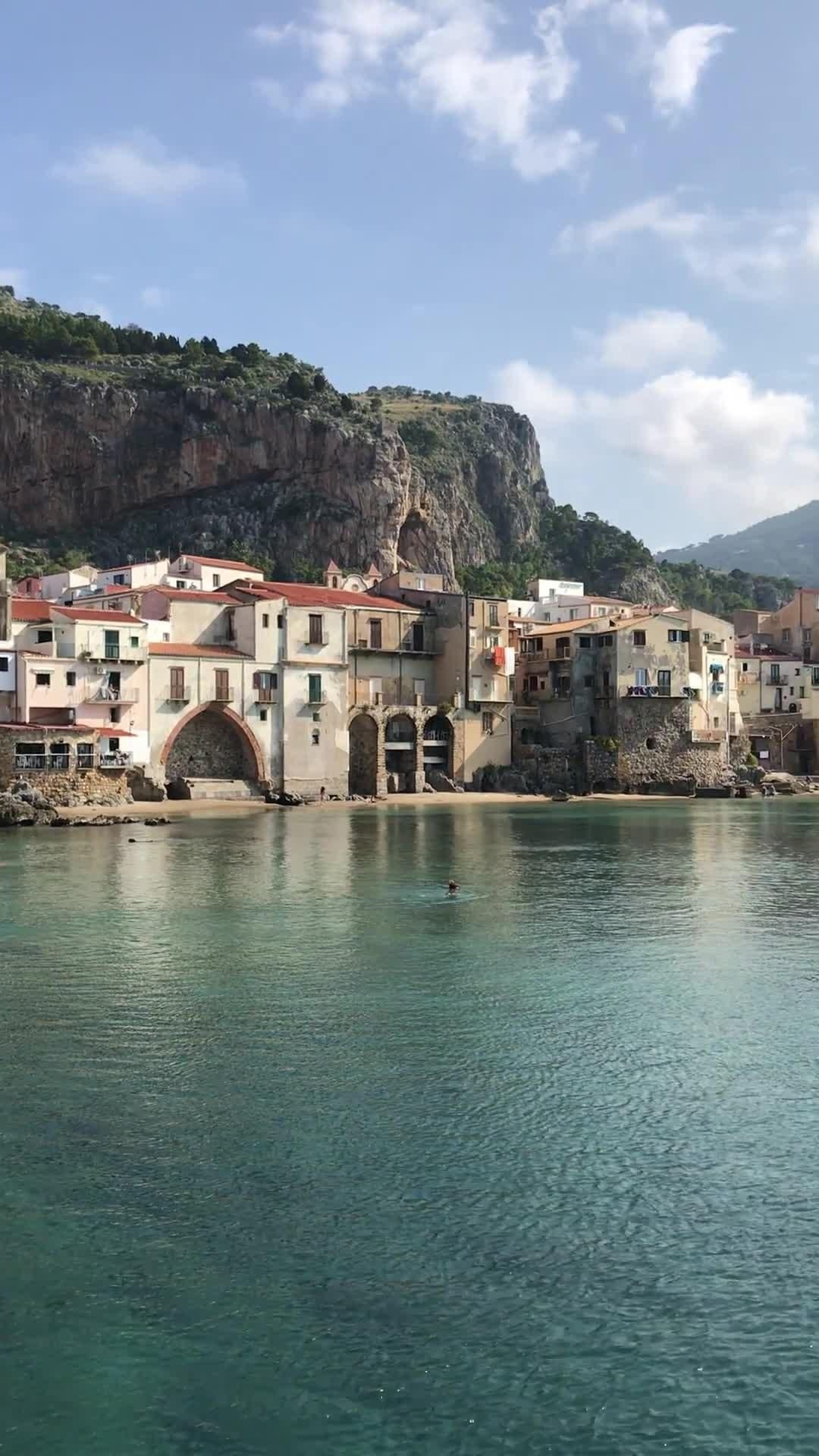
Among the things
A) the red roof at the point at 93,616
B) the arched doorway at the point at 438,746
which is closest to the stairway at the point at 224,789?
the red roof at the point at 93,616

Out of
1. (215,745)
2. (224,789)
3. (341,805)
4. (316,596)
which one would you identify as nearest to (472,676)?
(316,596)

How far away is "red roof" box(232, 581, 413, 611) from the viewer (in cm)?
8219

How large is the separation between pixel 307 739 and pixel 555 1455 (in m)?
71.1

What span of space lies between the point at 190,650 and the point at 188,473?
73.0 meters

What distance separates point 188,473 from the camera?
144m

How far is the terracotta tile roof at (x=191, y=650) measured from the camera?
74438 mm

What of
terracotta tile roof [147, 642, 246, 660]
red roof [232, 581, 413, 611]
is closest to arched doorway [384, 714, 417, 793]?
red roof [232, 581, 413, 611]

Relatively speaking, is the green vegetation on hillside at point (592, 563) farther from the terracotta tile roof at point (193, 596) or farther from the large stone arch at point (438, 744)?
the terracotta tile roof at point (193, 596)

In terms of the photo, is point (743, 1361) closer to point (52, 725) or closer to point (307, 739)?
point (52, 725)

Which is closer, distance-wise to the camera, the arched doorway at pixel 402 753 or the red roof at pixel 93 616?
the red roof at pixel 93 616

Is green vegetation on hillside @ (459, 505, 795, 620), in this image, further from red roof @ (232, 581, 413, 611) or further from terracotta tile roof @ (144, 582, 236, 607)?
terracotta tile roof @ (144, 582, 236, 607)

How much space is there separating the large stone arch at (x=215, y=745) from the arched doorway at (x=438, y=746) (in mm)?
14759

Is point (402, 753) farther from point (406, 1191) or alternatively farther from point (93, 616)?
point (406, 1191)

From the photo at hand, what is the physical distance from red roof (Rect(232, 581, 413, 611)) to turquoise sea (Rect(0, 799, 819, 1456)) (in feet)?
166
